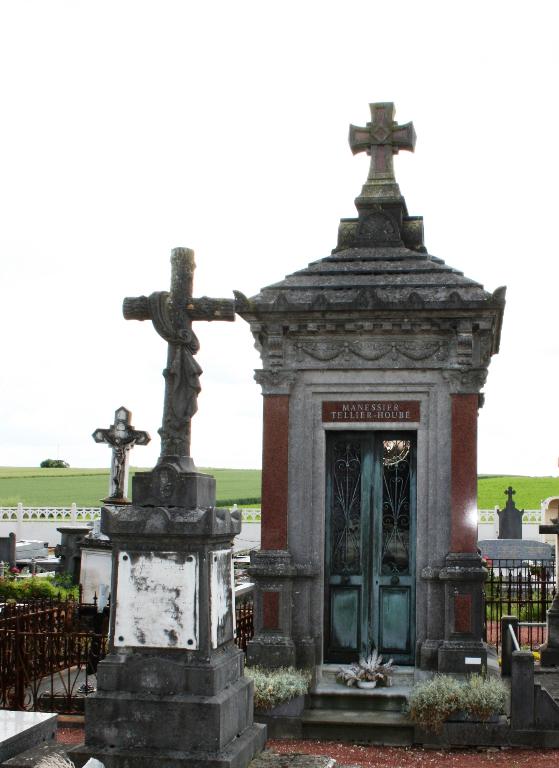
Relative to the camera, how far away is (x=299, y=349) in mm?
10750

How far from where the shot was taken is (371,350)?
10617 mm

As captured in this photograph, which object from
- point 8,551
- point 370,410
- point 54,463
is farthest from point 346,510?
point 54,463

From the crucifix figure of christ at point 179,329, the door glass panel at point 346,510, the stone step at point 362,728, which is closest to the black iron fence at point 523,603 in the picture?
the door glass panel at point 346,510

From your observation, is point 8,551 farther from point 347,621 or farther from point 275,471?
point 347,621

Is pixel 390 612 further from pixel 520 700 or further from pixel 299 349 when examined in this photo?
pixel 299 349

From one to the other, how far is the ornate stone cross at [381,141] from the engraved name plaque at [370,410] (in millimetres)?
3023

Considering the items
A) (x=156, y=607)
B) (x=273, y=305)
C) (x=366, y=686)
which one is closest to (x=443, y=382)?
(x=273, y=305)

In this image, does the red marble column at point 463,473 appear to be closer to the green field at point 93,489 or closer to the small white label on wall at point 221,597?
the small white label on wall at point 221,597

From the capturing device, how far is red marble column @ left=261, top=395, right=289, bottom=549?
10586 millimetres

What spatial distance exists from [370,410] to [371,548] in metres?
1.56

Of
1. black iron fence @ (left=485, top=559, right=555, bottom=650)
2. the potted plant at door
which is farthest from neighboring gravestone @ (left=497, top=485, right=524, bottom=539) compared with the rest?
the potted plant at door

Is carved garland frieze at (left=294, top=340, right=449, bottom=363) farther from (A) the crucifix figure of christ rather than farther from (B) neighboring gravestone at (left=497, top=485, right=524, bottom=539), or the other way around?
(B) neighboring gravestone at (left=497, top=485, right=524, bottom=539)

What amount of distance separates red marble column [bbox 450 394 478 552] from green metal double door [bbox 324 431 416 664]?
1.71 ft

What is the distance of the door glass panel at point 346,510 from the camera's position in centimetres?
1072
